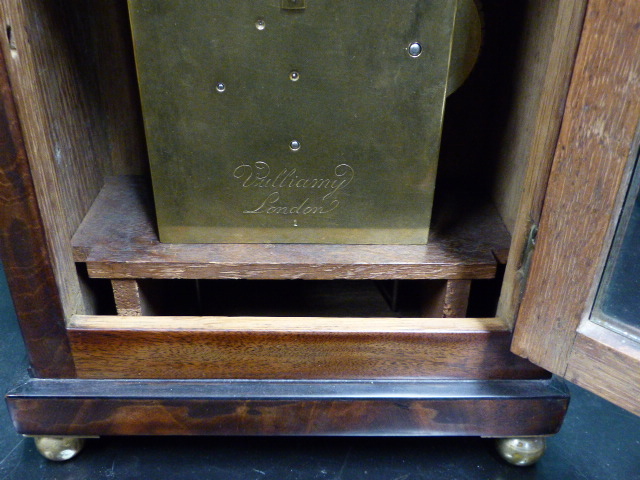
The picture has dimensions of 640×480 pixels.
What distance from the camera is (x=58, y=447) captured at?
0.61m

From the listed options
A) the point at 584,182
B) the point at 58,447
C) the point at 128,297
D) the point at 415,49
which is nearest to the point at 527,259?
the point at 584,182

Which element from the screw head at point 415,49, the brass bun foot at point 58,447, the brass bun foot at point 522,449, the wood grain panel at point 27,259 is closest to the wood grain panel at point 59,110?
the wood grain panel at point 27,259

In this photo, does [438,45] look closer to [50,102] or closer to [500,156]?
[500,156]

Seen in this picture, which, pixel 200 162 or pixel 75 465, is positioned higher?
pixel 200 162

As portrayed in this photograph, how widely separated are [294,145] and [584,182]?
0.26 metres

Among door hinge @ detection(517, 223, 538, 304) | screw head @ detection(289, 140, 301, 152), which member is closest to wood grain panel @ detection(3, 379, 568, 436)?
door hinge @ detection(517, 223, 538, 304)

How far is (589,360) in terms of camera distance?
0.49 meters

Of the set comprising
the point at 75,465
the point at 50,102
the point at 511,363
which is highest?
the point at 50,102

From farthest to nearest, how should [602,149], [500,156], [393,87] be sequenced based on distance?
[500,156]
[393,87]
[602,149]

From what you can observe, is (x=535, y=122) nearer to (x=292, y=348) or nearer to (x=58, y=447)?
(x=292, y=348)

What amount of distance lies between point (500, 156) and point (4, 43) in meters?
0.52

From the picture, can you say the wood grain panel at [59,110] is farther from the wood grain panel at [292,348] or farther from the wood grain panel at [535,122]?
the wood grain panel at [535,122]

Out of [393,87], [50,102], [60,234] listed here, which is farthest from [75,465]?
[393,87]

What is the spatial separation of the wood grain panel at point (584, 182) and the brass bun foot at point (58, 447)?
18.0 inches
